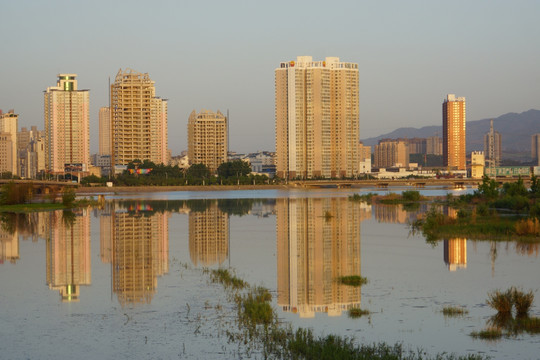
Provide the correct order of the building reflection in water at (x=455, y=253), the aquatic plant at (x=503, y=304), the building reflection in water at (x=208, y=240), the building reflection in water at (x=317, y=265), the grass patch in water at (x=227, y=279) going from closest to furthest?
the aquatic plant at (x=503, y=304)
the building reflection in water at (x=317, y=265)
the grass patch in water at (x=227, y=279)
the building reflection in water at (x=455, y=253)
the building reflection in water at (x=208, y=240)

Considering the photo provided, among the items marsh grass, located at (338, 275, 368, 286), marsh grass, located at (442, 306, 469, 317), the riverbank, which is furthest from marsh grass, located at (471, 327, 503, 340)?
the riverbank

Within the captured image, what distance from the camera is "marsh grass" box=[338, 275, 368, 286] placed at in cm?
2255

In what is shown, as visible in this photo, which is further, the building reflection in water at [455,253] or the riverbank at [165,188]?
the riverbank at [165,188]

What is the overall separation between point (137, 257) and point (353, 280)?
10.8 metres

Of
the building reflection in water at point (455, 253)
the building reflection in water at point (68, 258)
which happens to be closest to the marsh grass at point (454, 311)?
the building reflection in water at point (455, 253)

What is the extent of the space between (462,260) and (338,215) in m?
30.6

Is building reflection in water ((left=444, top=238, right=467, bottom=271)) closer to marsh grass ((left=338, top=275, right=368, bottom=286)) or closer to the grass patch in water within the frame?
marsh grass ((left=338, top=275, right=368, bottom=286))

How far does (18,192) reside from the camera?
3174 inches

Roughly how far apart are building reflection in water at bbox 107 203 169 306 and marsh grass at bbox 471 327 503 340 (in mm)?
8852

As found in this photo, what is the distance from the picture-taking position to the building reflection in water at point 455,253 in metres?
26.5

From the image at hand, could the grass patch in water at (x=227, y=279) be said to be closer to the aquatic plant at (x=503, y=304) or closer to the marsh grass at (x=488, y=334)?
the aquatic plant at (x=503, y=304)

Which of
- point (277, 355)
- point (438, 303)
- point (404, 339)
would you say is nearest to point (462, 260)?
point (438, 303)

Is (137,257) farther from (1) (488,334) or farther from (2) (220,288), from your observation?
(1) (488,334)

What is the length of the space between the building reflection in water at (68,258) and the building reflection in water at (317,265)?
6.52 meters
